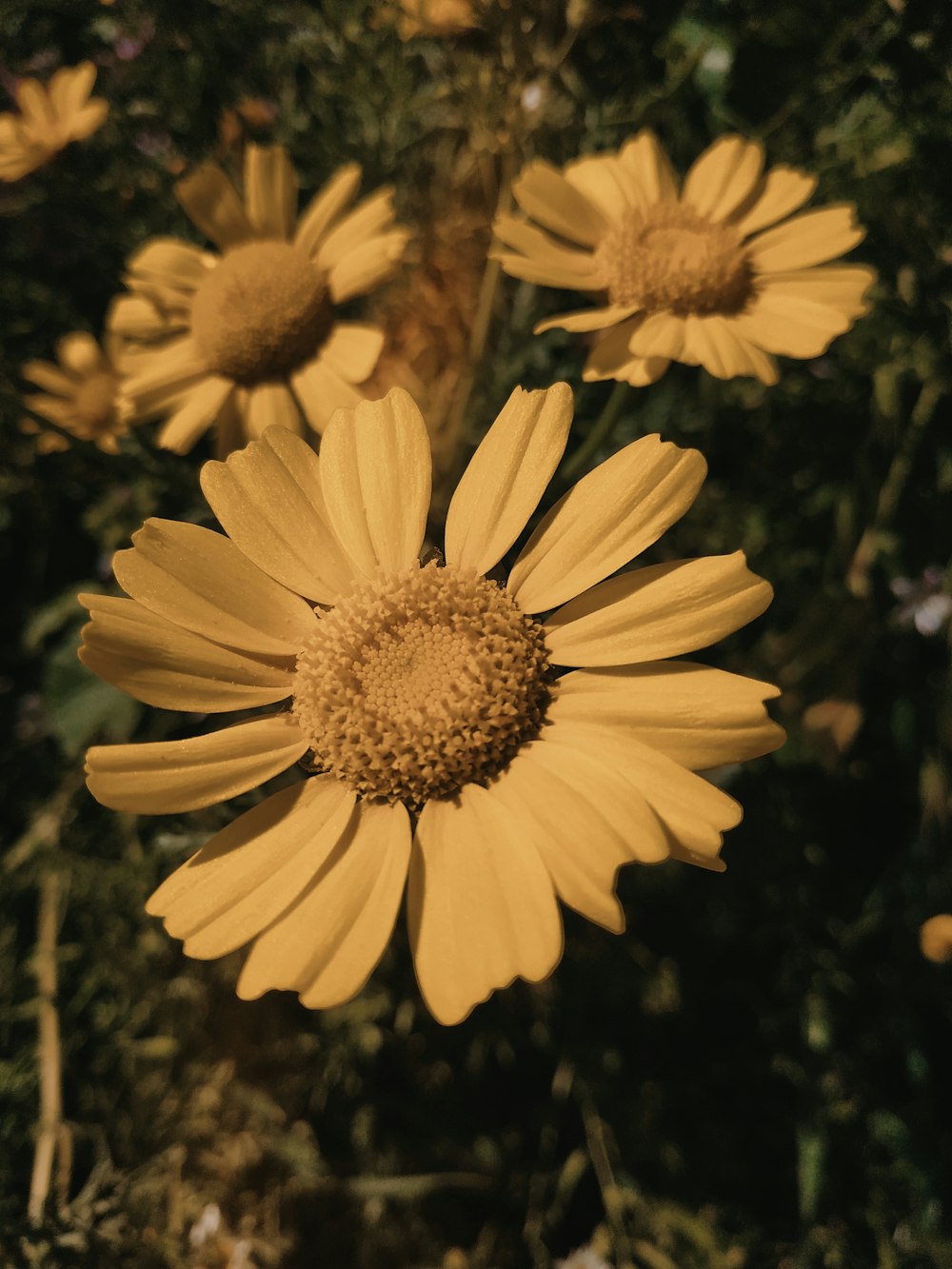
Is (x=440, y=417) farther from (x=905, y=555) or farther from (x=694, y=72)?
(x=905, y=555)

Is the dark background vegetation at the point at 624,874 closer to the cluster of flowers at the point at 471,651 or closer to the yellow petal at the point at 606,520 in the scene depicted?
the cluster of flowers at the point at 471,651

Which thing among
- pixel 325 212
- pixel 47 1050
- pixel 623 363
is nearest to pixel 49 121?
pixel 325 212

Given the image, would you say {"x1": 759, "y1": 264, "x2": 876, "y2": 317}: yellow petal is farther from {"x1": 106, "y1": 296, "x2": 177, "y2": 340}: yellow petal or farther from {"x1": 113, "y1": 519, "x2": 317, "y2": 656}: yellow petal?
{"x1": 106, "y1": 296, "x2": 177, "y2": 340}: yellow petal

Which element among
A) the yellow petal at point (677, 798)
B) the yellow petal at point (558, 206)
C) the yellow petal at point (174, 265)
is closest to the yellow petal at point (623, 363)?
the yellow petal at point (558, 206)

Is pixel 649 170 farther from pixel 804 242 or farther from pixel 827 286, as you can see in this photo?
pixel 827 286

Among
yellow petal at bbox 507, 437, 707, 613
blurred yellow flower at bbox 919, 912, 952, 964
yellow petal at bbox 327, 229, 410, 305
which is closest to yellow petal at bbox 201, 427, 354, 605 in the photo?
yellow petal at bbox 507, 437, 707, 613
